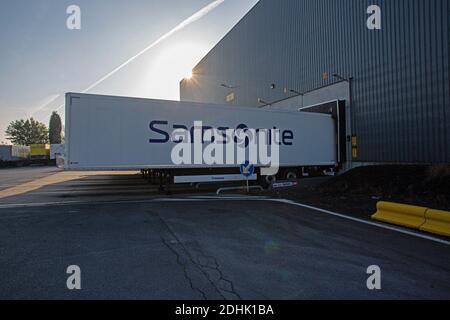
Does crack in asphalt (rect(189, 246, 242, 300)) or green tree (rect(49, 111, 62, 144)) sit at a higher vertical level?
green tree (rect(49, 111, 62, 144))

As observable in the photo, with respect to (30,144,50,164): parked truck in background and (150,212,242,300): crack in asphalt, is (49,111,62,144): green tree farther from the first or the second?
(150,212,242,300): crack in asphalt

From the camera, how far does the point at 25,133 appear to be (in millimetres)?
93750

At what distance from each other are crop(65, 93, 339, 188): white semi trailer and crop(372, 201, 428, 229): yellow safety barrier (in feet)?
24.2

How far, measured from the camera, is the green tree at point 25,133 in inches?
3666

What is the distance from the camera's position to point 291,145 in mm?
15727

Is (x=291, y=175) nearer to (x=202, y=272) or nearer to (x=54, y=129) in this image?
(x=202, y=272)

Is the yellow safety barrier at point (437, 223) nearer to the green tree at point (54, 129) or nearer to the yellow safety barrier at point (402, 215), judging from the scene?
the yellow safety barrier at point (402, 215)

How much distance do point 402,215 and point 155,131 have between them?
9080 mm

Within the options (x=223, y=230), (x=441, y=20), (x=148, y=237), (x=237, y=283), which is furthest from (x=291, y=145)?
(x=237, y=283)

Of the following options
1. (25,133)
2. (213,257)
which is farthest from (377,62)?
(25,133)

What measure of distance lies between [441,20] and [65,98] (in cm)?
1490

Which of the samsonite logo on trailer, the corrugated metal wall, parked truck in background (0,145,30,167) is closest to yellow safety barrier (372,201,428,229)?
the corrugated metal wall

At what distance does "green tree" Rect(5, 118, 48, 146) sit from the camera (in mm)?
93125

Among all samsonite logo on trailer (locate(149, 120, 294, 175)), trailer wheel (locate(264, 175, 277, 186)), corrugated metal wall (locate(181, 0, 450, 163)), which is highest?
corrugated metal wall (locate(181, 0, 450, 163))
